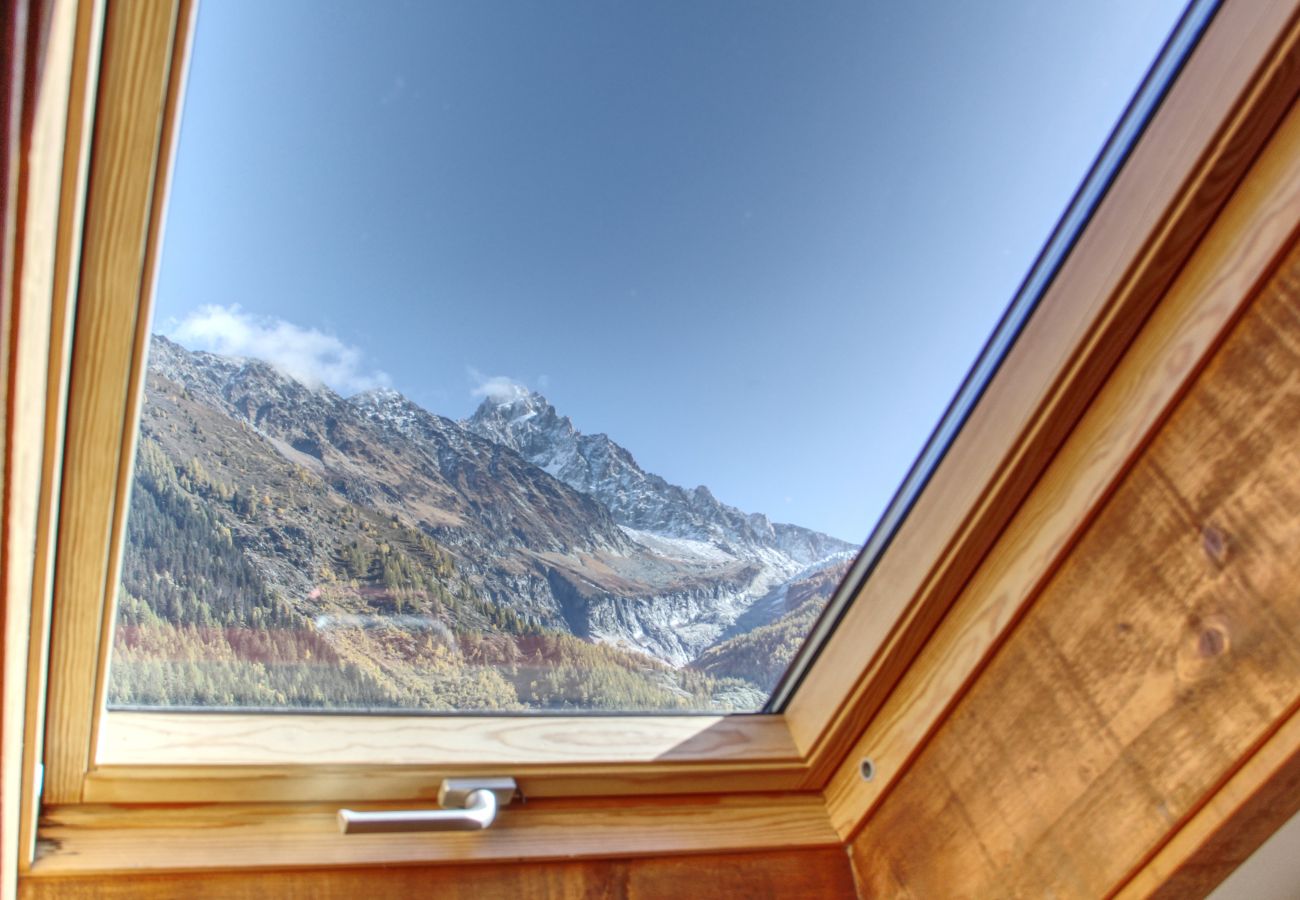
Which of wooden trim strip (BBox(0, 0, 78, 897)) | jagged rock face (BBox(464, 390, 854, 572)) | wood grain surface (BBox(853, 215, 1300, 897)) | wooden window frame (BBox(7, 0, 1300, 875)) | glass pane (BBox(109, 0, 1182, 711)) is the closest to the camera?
wooden trim strip (BBox(0, 0, 78, 897))

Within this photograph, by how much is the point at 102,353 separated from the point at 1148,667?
1104 millimetres

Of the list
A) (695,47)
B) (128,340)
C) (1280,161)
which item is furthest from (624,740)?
(1280,161)

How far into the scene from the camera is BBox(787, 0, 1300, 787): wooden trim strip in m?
0.89

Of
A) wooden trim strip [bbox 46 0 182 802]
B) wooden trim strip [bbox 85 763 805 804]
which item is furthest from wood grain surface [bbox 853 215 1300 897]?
wooden trim strip [bbox 46 0 182 802]

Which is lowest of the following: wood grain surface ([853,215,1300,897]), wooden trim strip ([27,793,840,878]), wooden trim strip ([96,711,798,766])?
wooden trim strip ([27,793,840,878])

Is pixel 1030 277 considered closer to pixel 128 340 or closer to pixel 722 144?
pixel 722 144

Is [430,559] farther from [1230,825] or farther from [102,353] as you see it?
[1230,825]

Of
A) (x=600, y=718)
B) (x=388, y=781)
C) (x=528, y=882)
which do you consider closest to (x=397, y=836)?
(x=388, y=781)

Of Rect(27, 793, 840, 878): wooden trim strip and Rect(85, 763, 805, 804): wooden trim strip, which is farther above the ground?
Rect(85, 763, 805, 804): wooden trim strip

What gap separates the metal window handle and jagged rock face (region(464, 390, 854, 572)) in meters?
0.39

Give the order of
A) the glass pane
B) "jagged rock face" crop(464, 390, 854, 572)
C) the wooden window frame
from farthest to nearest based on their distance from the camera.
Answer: "jagged rock face" crop(464, 390, 854, 572)
the glass pane
the wooden window frame

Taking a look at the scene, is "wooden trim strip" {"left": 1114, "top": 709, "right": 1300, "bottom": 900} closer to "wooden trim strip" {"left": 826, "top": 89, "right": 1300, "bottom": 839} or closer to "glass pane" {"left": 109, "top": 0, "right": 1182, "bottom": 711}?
"wooden trim strip" {"left": 826, "top": 89, "right": 1300, "bottom": 839}

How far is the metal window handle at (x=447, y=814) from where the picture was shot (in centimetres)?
108

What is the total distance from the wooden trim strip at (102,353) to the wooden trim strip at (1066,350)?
92cm
